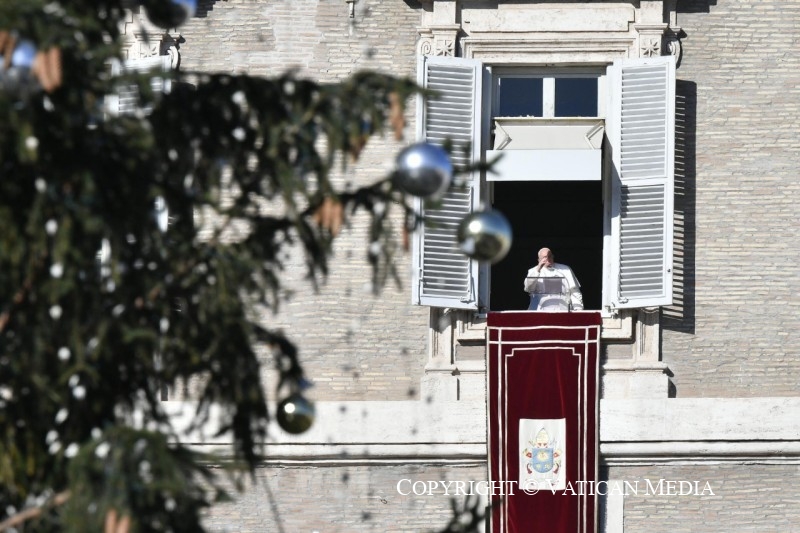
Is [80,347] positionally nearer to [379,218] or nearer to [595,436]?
[379,218]

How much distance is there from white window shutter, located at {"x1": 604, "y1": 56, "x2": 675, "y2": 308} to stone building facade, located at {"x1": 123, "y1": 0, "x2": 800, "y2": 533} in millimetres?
183

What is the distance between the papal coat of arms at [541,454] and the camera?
14602mm

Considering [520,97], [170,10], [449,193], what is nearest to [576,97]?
[520,97]

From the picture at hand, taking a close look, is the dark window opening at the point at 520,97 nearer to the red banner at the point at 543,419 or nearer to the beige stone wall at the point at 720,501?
the red banner at the point at 543,419

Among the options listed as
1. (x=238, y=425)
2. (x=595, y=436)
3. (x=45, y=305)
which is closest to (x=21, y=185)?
(x=45, y=305)

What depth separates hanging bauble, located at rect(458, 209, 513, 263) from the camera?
8312mm

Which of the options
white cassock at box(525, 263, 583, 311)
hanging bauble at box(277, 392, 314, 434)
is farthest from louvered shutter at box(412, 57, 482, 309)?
hanging bauble at box(277, 392, 314, 434)

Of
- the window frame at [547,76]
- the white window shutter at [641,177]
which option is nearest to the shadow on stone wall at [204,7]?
the window frame at [547,76]

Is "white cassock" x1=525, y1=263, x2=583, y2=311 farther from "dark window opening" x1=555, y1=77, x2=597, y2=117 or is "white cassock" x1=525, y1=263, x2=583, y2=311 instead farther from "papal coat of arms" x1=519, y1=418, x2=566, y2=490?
"dark window opening" x1=555, y1=77, x2=597, y2=117

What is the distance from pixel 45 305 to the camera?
7602 mm

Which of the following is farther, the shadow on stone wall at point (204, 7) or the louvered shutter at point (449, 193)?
the shadow on stone wall at point (204, 7)

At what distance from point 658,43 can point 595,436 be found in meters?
2.72

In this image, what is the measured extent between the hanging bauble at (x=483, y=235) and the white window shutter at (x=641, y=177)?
21.1 ft

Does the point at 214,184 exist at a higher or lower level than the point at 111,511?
higher
